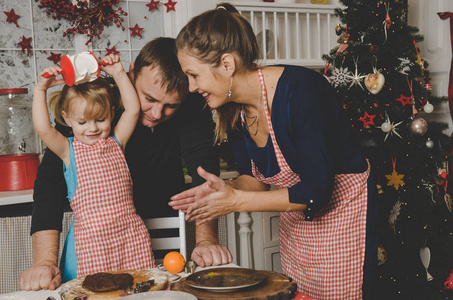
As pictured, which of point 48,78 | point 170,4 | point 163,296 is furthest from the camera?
point 170,4

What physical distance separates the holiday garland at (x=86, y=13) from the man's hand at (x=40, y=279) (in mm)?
2039

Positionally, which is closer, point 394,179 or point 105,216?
point 105,216

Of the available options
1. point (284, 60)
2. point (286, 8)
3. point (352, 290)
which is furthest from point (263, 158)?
point (286, 8)

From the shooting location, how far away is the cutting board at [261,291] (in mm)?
930

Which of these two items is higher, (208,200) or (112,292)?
(208,200)

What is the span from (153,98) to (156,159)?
0.25 metres

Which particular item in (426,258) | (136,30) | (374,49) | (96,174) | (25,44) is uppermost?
(136,30)

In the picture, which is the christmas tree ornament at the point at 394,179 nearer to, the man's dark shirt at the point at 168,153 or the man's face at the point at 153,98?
the man's dark shirt at the point at 168,153

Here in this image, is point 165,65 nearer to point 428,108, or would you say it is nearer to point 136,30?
point 428,108

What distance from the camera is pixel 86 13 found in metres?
2.90

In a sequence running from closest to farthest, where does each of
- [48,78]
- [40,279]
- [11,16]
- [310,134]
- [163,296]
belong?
[163,296] < [40,279] < [310,134] < [48,78] < [11,16]

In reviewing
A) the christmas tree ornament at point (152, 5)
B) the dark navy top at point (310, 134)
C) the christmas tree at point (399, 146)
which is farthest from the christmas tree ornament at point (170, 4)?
the dark navy top at point (310, 134)

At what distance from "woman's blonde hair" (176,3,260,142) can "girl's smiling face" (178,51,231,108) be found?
0.01 m

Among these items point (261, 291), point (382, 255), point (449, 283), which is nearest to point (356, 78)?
point (382, 255)
